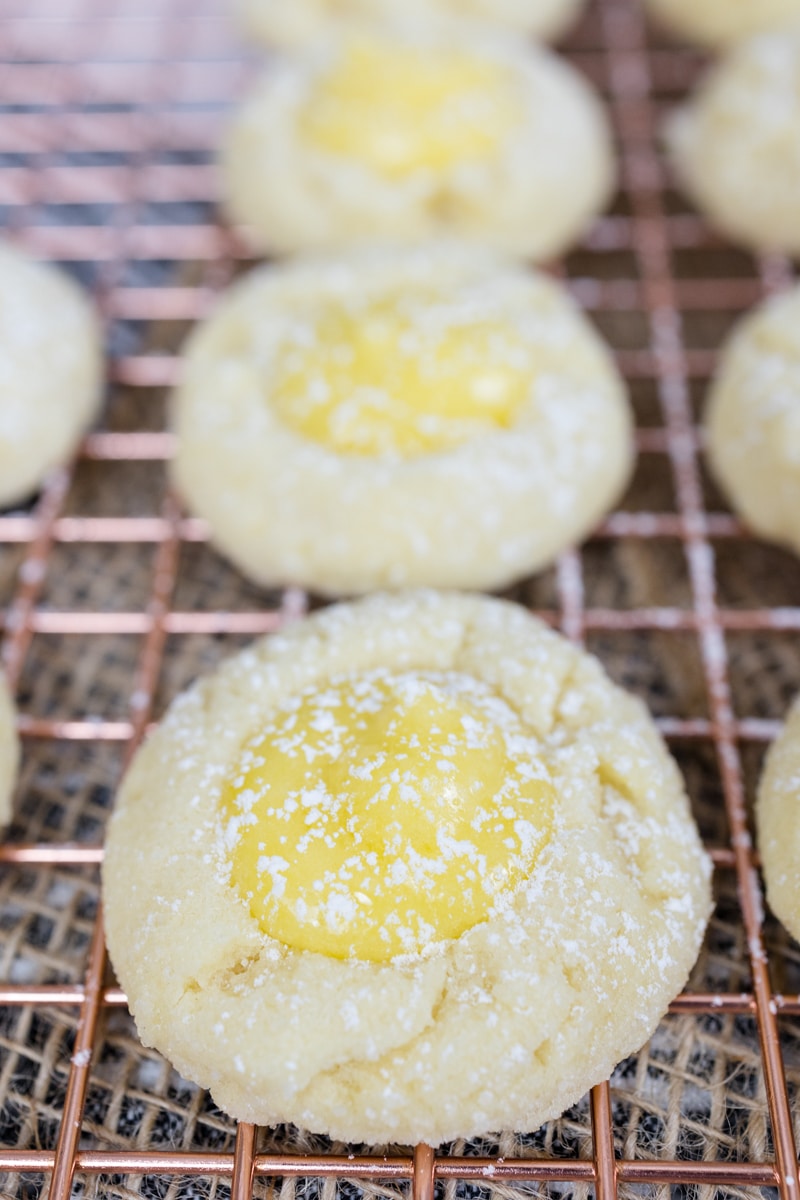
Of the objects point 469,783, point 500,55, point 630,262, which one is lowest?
point 469,783

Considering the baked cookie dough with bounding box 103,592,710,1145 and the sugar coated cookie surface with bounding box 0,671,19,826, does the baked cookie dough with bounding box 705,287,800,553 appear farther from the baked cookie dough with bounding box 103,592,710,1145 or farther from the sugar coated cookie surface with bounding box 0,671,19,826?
the sugar coated cookie surface with bounding box 0,671,19,826

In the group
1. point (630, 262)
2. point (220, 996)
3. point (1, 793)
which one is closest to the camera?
point (220, 996)

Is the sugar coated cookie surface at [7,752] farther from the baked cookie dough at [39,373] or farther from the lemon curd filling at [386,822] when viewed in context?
the baked cookie dough at [39,373]

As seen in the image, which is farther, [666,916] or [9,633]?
[9,633]

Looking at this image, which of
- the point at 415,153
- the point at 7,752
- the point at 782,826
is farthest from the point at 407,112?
the point at 782,826

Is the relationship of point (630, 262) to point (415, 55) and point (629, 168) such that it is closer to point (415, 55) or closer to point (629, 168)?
point (629, 168)

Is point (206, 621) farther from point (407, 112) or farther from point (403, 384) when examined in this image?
point (407, 112)

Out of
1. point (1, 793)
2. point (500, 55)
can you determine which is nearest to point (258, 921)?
point (1, 793)
